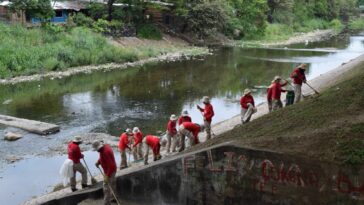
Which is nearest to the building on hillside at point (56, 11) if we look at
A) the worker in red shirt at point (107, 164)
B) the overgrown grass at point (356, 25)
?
the worker in red shirt at point (107, 164)

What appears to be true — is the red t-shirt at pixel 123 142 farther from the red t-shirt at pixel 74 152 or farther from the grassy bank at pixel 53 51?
the grassy bank at pixel 53 51

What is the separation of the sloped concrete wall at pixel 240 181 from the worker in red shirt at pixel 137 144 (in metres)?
4.06

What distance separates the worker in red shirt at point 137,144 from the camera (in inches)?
660

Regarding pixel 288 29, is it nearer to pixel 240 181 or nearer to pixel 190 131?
pixel 190 131

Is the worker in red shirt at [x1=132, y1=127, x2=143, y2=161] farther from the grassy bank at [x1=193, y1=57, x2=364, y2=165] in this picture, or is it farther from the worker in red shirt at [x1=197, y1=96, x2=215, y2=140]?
the grassy bank at [x1=193, y1=57, x2=364, y2=165]

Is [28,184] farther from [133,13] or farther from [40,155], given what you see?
[133,13]

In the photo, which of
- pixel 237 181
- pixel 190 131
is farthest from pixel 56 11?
pixel 237 181

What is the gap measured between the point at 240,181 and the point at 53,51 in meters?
35.4

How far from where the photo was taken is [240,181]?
11.0m

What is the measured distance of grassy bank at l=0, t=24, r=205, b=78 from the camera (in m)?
40.1

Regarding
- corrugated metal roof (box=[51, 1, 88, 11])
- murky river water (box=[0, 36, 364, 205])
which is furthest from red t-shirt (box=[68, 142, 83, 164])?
corrugated metal roof (box=[51, 1, 88, 11])

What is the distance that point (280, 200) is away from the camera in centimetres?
1042

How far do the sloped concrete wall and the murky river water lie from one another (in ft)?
19.8

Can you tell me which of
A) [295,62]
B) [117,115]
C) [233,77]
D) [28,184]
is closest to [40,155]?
[28,184]
